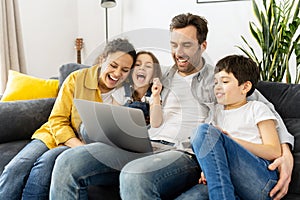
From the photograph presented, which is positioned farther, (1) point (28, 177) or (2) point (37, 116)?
(2) point (37, 116)

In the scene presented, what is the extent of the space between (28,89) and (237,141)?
127 cm

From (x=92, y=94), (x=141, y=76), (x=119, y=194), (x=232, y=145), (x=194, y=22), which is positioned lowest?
(x=119, y=194)

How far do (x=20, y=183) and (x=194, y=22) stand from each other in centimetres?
89

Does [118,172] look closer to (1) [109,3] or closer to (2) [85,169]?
(2) [85,169]

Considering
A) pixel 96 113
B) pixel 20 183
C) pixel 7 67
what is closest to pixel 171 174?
pixel 96 113

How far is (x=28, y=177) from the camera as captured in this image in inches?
57.4

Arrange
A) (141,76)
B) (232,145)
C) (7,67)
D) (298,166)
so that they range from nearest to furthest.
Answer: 1. (141,76)
2. (232,145)
3. (298,166)
4. (7,67)

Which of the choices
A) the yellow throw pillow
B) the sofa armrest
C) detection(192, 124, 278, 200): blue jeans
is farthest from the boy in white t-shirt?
the yellow throw pillow

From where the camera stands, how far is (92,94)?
139 cm

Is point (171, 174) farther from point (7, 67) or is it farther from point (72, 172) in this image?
point (7, 67)

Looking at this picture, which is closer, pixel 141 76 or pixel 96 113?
pixel 141 76

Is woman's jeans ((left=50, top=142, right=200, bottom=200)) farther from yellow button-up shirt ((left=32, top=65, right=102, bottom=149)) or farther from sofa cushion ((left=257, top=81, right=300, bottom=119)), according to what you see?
sofa cushion ((left=257, top=81, right=300, bottom=119))

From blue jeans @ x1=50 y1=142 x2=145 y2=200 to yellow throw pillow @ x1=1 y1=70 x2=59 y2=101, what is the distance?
80 cm

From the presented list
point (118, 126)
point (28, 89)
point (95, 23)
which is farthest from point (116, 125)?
point (95, 23)
